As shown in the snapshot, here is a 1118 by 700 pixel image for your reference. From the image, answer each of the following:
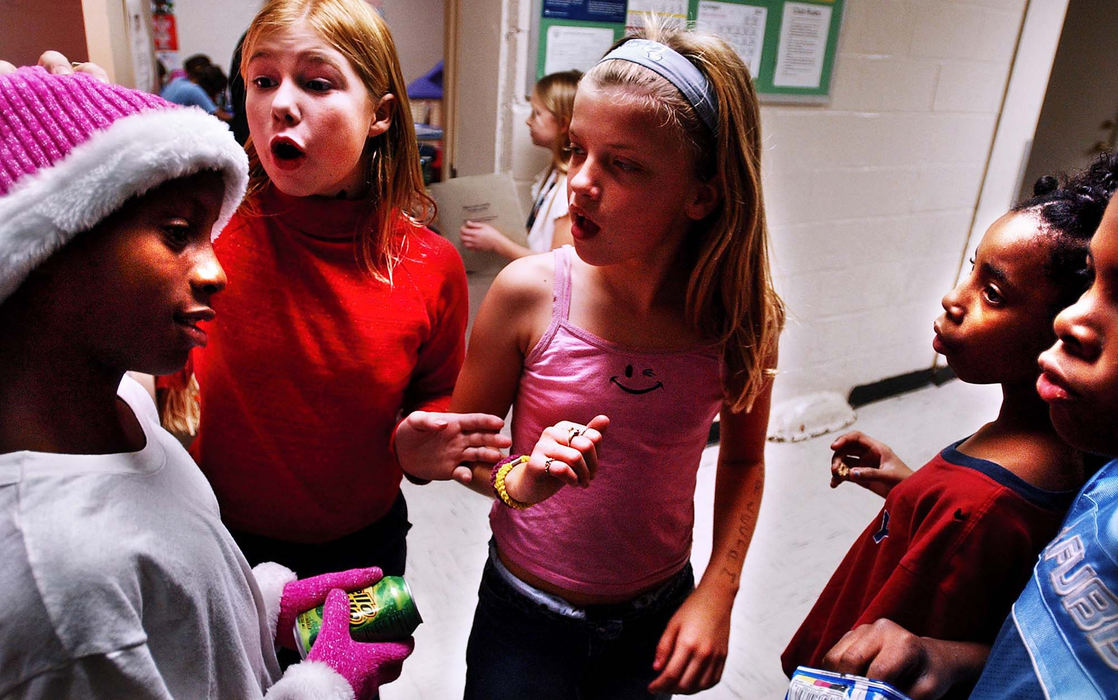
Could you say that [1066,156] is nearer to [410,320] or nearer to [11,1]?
[410,320]

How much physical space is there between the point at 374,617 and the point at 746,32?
2.48m

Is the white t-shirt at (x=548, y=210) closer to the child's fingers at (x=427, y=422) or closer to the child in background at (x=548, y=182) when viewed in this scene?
the child in background at (x=548, y=182)

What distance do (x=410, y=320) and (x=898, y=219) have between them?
2962 millimetres

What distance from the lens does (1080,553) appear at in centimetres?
68

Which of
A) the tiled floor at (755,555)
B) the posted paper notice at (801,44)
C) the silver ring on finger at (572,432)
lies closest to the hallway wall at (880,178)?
the posted paper notice at (801,44)

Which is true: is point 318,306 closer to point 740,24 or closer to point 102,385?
point 102,385

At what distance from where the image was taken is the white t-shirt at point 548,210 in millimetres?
2271

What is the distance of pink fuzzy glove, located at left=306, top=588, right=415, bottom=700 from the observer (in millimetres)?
829

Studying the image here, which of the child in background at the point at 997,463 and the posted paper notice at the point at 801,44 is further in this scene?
the posted paper notice at the point at 801,44

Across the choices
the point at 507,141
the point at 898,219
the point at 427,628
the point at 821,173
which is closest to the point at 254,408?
the point at 427,628

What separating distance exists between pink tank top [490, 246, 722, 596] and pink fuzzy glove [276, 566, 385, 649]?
0.27 metres

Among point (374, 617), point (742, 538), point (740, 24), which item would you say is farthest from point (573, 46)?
point (374, 617)

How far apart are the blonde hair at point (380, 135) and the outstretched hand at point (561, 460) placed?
43 centimetres

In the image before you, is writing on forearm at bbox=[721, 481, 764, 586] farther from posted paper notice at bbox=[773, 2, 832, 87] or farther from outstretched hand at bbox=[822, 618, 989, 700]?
posted paper notice at bbox=[773, 2, 832, 87]
